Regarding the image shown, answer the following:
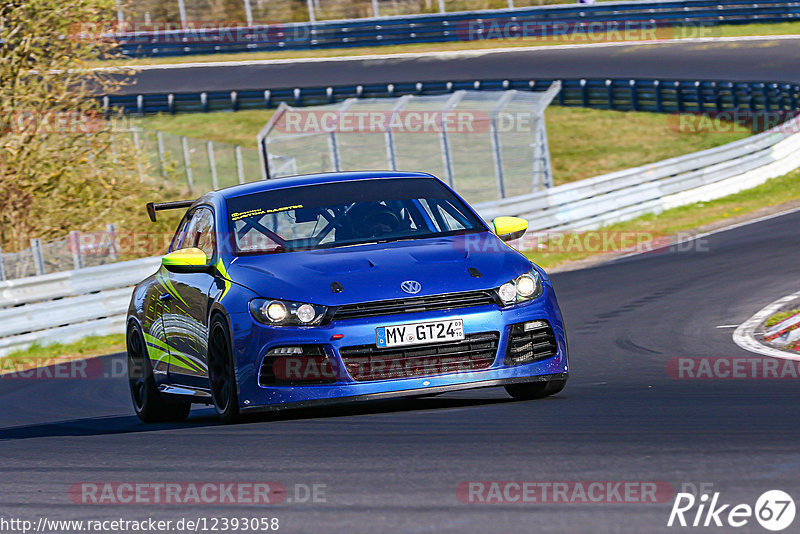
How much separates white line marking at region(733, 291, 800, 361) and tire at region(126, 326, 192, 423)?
14.7 feet

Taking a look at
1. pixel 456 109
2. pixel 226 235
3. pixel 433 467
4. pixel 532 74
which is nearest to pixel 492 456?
pixel 433 467

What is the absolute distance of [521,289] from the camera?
24.7 feet

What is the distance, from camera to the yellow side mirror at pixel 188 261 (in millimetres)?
8125

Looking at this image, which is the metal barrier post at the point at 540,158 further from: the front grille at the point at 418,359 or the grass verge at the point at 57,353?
the front grille at the point at 418,359

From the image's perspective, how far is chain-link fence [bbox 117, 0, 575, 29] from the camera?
51250 millimetres

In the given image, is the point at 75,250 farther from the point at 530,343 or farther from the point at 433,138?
the point at 530,343

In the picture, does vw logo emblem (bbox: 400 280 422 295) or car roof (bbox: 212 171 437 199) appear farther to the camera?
car roof (bbox: 212 171 437 199)

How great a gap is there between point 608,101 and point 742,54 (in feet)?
19.8

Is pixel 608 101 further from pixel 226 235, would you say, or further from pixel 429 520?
pixel 429 520

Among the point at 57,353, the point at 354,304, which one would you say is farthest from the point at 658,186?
the point at 354,304

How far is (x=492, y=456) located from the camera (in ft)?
19.2

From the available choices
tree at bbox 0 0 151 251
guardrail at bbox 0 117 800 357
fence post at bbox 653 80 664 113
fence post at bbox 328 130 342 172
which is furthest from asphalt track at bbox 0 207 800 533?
fence post at bbox 653 80 664 113

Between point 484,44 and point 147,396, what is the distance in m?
41.9

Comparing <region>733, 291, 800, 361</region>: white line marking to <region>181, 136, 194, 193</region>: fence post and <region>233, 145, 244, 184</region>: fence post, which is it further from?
<region>181, 136, 194, 193</region>: fence post
